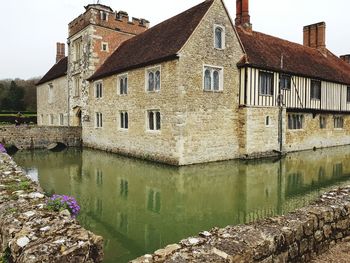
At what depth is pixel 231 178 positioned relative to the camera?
10586 mm

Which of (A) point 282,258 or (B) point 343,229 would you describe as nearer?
(A) point 282,258

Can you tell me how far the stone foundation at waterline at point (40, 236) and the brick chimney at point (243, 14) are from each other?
16943 millimetres

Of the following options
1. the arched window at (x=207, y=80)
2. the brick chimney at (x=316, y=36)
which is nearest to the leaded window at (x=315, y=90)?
the brick chimney at (x=316, y=36)

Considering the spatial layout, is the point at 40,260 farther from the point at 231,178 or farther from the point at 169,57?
the point at 169,57

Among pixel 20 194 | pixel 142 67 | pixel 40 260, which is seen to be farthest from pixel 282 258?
pixel 142 67

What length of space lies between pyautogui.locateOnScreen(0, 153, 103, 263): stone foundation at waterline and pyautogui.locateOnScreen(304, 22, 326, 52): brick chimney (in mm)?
24487

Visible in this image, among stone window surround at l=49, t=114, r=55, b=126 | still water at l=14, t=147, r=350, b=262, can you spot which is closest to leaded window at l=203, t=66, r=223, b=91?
still water at l=14, t=147, r=350, b=262

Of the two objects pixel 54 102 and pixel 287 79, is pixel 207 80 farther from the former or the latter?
pixel 54 102

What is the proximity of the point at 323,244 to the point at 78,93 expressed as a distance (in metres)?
20.4

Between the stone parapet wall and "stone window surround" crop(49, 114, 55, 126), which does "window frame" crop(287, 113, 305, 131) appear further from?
"stone window surround" crop(49, 114, 55, 126)

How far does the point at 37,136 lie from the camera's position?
19.8m

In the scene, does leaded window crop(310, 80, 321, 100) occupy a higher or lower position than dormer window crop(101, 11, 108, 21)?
lower

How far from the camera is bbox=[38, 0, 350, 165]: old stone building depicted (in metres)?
13.3

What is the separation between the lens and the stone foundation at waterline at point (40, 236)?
8.57 ft
